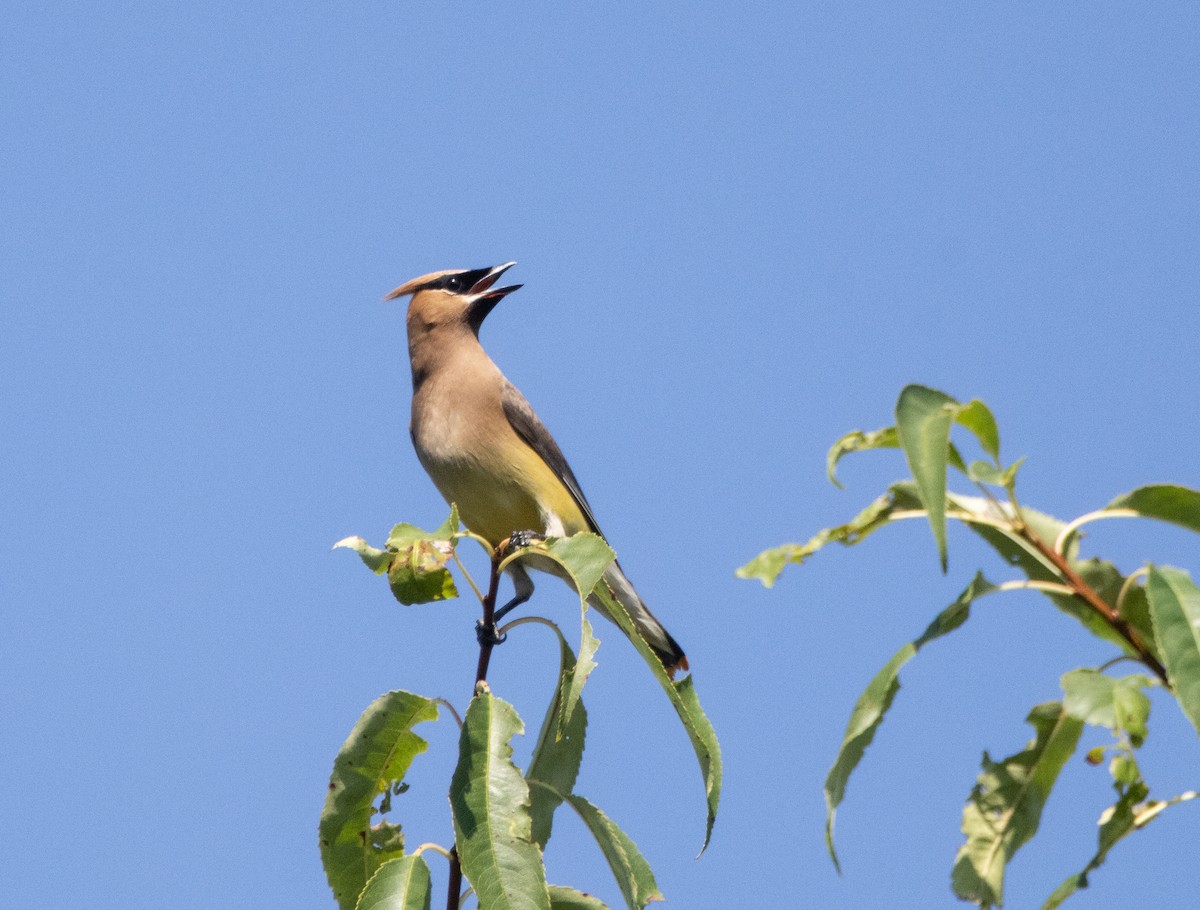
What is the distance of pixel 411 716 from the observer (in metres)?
3.32

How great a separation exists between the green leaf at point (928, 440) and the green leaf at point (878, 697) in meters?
0.35

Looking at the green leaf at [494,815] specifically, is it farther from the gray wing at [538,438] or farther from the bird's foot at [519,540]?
the gray wing at [538,438]

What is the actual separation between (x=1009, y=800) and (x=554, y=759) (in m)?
1.36

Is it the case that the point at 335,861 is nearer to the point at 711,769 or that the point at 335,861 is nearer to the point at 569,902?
the point at 569,902

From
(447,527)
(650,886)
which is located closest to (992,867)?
(650,886)

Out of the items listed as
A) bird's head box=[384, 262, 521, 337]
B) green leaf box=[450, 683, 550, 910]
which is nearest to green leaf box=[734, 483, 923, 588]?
green leaf box=[450, 683, 550, 910]

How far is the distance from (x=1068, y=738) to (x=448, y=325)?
18.0 ft

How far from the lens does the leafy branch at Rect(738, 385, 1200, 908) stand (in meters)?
2.15

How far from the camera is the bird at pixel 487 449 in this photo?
656cm

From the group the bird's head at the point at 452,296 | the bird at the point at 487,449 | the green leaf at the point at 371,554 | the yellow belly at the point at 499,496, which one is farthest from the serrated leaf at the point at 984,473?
the bird's head at the point at 452,296

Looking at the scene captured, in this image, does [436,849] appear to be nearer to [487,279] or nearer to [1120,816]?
[1120,816]

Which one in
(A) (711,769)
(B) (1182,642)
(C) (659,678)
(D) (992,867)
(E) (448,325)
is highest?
(E) (448,325)

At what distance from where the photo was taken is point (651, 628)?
7031 mm

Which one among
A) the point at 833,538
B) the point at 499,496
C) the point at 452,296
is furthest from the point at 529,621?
the point at 452,296
